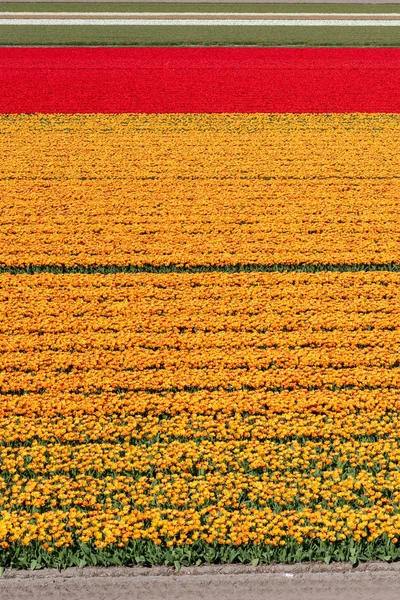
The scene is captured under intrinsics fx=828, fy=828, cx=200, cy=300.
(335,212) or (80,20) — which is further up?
(80,20)

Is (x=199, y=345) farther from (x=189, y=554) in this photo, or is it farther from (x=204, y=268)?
(x=189, y=554)

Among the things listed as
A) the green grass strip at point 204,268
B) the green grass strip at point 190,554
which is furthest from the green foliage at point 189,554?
the green grass strip at point 204,268

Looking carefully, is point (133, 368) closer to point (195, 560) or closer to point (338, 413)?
point (338, 413)

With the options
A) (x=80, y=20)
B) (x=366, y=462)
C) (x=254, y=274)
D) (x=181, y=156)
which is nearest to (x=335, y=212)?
(x=254, y=274)

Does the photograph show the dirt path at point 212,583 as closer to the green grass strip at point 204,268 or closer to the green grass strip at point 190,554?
the green grass strip at point 190,554

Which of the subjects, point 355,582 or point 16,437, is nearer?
point 355,582

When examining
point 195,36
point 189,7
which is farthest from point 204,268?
point 189,7
